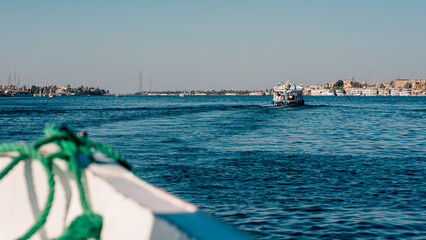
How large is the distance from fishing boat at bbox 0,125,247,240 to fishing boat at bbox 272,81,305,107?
87243mm

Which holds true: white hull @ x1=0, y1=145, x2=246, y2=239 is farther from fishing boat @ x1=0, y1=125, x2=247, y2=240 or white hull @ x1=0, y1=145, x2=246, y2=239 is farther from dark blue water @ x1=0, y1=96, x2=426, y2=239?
dark blue water @ x1=0, y1=96, x2=426, y2=239

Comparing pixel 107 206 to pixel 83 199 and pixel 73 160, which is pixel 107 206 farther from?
pixel 73 160

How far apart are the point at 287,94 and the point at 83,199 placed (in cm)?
9249

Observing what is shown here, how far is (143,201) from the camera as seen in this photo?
2.12 m

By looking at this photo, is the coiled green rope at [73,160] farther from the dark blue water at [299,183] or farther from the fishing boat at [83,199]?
the dark blue water at [299,183]

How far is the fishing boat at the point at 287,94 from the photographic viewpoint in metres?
89.7

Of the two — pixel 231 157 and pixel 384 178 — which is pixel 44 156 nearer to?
pixel 384 178

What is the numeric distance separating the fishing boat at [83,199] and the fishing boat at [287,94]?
87.2m

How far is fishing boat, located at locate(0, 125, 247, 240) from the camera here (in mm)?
1958

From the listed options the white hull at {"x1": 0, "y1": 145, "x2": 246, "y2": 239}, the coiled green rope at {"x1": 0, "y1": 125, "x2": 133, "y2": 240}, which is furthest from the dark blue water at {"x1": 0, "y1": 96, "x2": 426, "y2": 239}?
the coiled green rope at {"x1": 0, "y1": 125, "x2": 133, "y2": 240}

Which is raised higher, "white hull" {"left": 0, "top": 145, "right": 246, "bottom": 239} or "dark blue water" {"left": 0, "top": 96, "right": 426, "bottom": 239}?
"white hull" {"left": 0, "top": 145, "right": 246, "bottom": 239}

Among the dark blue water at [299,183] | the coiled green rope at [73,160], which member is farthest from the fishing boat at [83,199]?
the dark blue water at [299,183]

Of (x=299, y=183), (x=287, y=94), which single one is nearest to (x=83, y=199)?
(x=299, y=183)

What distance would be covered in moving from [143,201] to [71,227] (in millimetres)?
455
